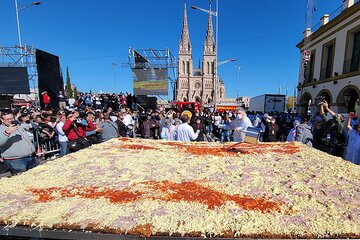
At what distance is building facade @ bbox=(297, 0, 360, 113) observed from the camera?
50.8 ft

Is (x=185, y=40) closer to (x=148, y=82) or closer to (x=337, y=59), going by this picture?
(x=148, y=82)

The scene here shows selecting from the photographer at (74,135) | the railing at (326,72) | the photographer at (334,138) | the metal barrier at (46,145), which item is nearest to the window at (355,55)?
the railing at (326,72)

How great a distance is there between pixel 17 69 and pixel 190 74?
87128 millimetres

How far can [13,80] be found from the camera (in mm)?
16203

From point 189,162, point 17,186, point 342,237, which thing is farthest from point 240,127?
point 17,186

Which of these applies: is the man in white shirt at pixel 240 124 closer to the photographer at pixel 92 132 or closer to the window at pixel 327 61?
the photographer at pixel 92 132

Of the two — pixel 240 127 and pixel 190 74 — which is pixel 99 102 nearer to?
pixel 240 127

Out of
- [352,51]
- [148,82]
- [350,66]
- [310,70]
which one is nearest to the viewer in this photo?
[352,51]

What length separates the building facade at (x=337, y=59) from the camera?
609 inches

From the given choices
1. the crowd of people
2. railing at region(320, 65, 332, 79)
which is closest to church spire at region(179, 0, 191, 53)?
railing at region(320, 65, 332, 79)

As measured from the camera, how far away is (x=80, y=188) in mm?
2023

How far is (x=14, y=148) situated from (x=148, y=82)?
71.7 ft

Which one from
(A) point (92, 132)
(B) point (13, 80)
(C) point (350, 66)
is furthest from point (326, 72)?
(B) point (13, 80)

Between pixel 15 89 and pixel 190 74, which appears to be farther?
pixel 190 74
